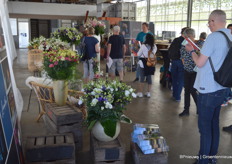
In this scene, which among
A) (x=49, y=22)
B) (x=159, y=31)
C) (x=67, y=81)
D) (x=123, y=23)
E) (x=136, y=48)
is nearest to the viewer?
(x=67, y=81)

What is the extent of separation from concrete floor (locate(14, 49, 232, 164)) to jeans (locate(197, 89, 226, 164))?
14.8 inches

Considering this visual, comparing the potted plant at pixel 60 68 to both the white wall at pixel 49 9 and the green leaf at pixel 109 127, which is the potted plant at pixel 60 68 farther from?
the white wall at pixel 49 9

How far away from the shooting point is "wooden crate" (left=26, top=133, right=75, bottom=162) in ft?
7.75

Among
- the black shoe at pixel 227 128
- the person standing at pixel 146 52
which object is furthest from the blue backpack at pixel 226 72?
the person standing at pixel 146 52

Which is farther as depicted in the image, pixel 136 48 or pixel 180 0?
pixel 180 0

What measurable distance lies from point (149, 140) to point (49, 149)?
102cm

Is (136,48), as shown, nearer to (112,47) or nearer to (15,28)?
(112,47)

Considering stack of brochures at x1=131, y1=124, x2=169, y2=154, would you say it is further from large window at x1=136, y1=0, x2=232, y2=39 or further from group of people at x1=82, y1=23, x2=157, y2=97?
large window at x1=136, y1=0, x2=232, y2=39

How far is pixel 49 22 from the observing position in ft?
71.9

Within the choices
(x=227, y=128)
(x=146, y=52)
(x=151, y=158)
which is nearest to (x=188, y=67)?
(x=227, y=128)

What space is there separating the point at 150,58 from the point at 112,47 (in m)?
1.15

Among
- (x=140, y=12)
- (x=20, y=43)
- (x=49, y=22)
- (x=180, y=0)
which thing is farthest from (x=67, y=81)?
(x=49, y=22)

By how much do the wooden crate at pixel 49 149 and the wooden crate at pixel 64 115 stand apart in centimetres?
36

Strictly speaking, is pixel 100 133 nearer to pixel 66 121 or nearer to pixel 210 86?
pixel 66 121
